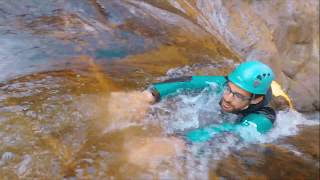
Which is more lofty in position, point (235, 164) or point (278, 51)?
point (235, 164)

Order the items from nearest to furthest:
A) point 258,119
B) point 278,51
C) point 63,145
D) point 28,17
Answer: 1. point 63,145
2. point 258,119
3. point 28,17
4. point 278,51

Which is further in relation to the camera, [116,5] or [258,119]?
[116,5]

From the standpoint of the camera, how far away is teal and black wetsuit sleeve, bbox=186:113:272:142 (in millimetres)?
3355

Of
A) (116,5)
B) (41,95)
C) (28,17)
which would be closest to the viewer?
(41,95)

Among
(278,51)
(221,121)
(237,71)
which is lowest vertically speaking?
(278,51)

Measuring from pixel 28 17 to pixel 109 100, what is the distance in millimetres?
1501

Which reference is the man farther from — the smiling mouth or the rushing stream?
the rushing stream

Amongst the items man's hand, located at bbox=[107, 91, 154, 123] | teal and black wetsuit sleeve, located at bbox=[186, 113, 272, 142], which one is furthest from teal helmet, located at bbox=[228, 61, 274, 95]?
man's hand, located at bbox=[107, 91, 154, 123]

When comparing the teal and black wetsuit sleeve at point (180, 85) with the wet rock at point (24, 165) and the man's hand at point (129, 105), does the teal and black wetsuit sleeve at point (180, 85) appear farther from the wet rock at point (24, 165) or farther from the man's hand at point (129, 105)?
the wet rock at point (24, 165)

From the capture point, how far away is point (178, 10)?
5520 millimetres

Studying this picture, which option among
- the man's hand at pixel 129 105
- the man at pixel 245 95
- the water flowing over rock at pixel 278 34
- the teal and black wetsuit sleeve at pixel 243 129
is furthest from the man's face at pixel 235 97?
the water flowing over rock at pixel 278 34

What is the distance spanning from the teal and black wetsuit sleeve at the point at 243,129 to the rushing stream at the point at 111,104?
0.07 m

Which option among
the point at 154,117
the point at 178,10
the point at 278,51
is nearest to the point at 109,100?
the point at 154,117

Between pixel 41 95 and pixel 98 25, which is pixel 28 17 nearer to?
pixel 98 25
